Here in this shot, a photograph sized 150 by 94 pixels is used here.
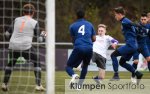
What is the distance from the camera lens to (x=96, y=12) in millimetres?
32031

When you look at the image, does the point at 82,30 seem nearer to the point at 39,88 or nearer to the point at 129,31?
the point at 39,88

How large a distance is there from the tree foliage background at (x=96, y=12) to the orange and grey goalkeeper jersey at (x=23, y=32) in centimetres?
1738

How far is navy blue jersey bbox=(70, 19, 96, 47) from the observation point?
12031 mm

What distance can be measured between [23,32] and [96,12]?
20248mm

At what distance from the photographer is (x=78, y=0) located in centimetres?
3269

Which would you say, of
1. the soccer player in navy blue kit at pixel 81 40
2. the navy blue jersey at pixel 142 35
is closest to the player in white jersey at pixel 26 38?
the soccer player in navy blue kit at pixel 81 40

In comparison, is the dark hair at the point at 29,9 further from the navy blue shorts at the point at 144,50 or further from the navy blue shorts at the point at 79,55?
the navy blue shorts at the point at 144,50

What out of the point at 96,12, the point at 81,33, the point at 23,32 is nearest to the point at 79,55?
the point at 81,33

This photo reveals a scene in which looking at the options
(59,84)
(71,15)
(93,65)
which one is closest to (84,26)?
(59,84)

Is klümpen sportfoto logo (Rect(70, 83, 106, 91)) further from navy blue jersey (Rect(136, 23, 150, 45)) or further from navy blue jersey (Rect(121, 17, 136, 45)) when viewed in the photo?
navy blue jersey (Rect(136, 23, 150, 45))

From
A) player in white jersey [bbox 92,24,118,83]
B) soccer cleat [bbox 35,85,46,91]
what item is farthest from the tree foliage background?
soccer cleat [bbox 35,85,46,91]

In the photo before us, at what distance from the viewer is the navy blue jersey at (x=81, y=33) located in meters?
12.0

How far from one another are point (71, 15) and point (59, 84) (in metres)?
17.5

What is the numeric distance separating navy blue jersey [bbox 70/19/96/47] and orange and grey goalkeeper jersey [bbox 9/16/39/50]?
0.84 m
